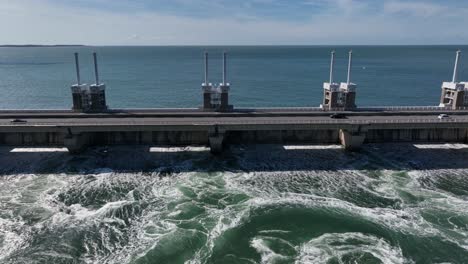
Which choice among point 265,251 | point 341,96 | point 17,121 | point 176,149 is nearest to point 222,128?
point 176,149

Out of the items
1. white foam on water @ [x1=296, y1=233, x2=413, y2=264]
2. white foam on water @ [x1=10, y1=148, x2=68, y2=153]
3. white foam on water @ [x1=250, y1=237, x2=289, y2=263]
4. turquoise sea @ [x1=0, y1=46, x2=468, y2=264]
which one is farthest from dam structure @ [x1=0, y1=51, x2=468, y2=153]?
white foam on water @ [x1=296, y1=233, x2=413, y2=264]

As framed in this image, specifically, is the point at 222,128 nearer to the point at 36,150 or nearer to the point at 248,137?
the point at 248,137

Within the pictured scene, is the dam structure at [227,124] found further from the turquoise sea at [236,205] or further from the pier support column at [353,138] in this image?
the turquoise sea at [236,205]

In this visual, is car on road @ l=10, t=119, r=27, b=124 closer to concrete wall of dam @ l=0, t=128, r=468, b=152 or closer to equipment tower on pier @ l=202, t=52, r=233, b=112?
concrete wall of dam @ l=0, t=128, r=468, b=152

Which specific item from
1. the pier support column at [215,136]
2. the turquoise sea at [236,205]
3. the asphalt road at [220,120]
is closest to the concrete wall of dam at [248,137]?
the pier support column at [215,136]

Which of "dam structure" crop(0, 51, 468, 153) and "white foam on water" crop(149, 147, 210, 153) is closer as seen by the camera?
"dam structure" crop(0, 51, 468, 153)

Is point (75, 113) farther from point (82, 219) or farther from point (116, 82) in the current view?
point (116, 82)
